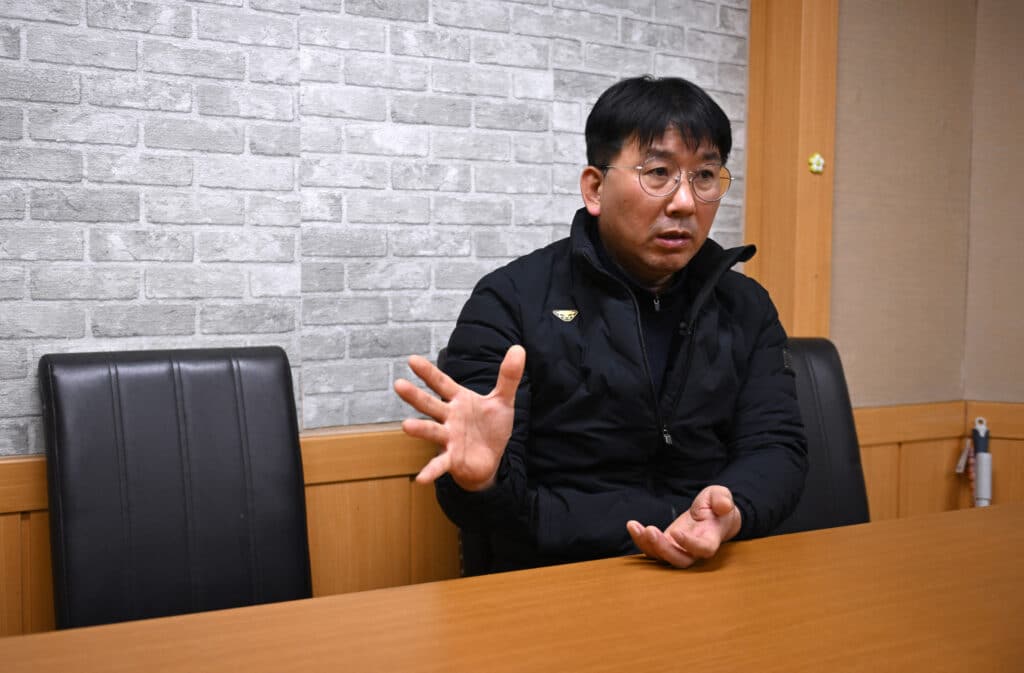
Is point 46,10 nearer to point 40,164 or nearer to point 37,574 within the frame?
point 40,164

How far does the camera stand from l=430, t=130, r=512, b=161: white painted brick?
2.18m

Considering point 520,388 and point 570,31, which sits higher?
point 570,31

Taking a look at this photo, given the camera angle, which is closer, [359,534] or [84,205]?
[84,205]

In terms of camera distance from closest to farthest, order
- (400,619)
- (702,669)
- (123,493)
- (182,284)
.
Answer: (702,669) → (400,619) → (123,493) → (182,284)

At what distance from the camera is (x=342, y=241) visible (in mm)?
2076

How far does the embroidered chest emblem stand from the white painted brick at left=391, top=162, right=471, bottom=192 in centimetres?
59

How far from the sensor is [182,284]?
1915 mm

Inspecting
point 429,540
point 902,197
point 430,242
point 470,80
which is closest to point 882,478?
point 902,197

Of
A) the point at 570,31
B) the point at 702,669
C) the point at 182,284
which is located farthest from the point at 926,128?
the point at 702,669

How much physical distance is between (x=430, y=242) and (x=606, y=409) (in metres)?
0.68

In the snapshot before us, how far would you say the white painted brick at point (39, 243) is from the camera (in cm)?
176

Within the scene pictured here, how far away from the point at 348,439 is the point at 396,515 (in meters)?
0.20

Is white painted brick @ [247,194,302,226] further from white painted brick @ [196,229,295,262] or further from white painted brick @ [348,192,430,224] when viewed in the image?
white painted brick @ [348,192,430,224]

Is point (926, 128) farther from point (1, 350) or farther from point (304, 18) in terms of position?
point (1, 350)
